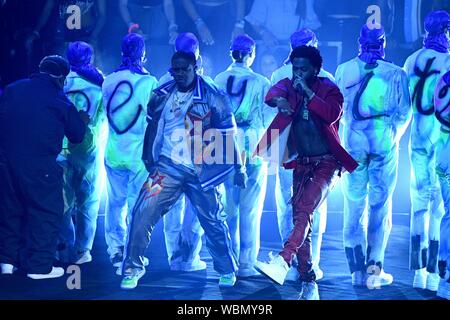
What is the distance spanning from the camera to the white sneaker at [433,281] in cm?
662

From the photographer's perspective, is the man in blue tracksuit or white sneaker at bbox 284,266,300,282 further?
white sneaker at bbox 284,266,300,282

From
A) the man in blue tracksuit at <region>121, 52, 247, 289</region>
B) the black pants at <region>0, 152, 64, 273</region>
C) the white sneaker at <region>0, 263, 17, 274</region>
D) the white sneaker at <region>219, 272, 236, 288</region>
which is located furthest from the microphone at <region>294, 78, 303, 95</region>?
the white sneaker at <region>0, 263, 17, 274</region>

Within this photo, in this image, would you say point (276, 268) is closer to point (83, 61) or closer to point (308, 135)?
point (308, 135)

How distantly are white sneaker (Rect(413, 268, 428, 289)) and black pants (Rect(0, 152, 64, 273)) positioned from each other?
2616 mm

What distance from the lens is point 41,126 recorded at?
6.64 metres

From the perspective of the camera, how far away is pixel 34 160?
6.63 m

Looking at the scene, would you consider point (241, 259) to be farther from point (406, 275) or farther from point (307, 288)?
point (406, 275)

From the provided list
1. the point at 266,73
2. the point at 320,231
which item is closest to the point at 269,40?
the point at 266,73

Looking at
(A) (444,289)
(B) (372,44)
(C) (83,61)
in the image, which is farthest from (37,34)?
(A) (444,289)

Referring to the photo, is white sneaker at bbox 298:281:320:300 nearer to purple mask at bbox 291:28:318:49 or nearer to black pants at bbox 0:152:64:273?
purple mask at bbox 291:28:318:49

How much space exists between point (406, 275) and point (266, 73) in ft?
6.15

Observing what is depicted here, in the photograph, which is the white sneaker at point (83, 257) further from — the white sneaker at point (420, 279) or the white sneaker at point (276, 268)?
the white sneaker at point (420, 279)

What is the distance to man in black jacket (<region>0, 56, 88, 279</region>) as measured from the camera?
21.8 feet
